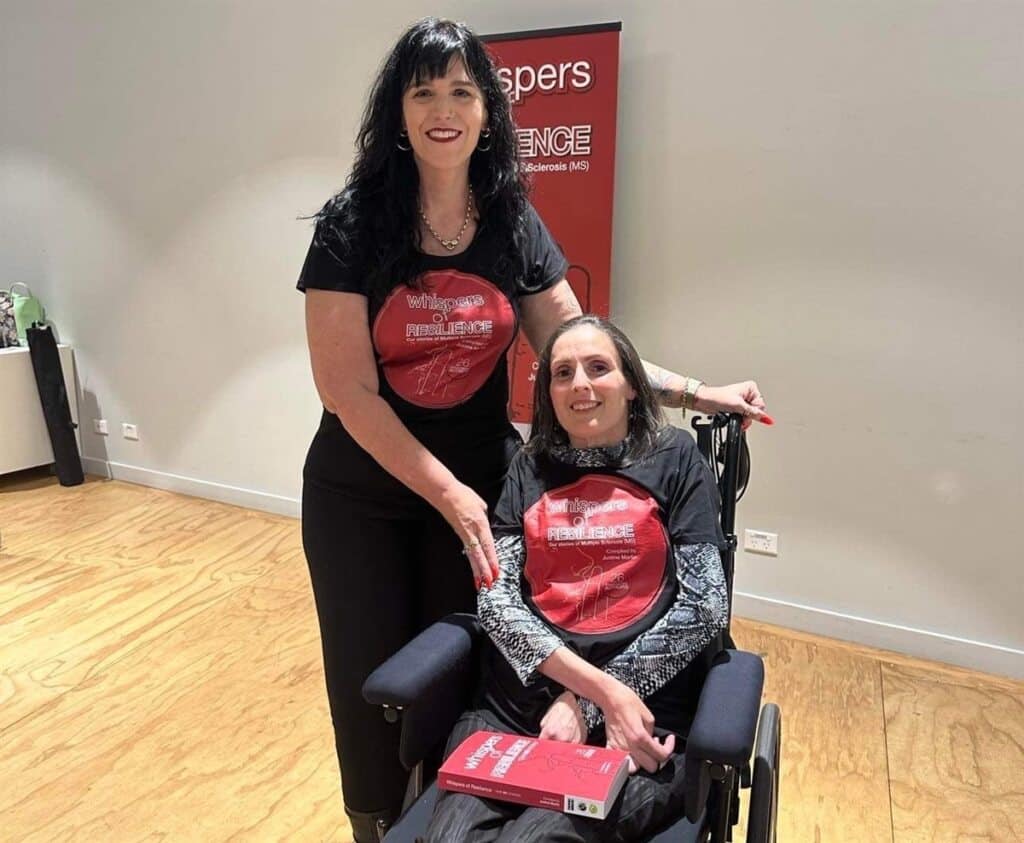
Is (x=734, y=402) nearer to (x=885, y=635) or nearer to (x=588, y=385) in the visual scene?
(x=588, y=385)

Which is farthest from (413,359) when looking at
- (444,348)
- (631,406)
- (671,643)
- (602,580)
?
(671,643)

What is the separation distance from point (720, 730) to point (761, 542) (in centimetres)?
205

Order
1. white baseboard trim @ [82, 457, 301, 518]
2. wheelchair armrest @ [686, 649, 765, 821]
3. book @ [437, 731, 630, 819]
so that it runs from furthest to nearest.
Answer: white baseboard trim @ [82, 457, 301, 518], book @ [437, 731, 630, 819], wheelchair armrest @ [686, 649, 765, 821]

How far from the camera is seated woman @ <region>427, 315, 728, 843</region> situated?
1335mm

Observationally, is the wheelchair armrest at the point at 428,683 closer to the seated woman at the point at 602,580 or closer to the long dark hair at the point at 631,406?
the seated woman at the point at 602,580

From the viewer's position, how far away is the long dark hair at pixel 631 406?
5.03 ft

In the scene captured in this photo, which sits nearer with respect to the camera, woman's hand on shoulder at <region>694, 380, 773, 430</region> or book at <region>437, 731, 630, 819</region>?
book at <region>437, 731, 630, 819</region>

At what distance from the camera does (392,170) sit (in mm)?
1508

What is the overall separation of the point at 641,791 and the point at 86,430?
4576mm

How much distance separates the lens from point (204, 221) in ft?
13.6

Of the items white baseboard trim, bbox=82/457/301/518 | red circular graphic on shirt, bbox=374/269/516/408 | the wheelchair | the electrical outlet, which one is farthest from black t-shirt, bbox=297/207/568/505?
white baseboard trim, bbox=82/457/301/518

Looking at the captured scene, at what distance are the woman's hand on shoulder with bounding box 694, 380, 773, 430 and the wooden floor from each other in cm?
110

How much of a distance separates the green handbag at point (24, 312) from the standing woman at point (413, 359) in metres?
3.82

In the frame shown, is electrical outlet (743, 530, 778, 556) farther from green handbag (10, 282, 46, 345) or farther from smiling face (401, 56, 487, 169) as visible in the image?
green handbag (10, 282, 46, 345)
